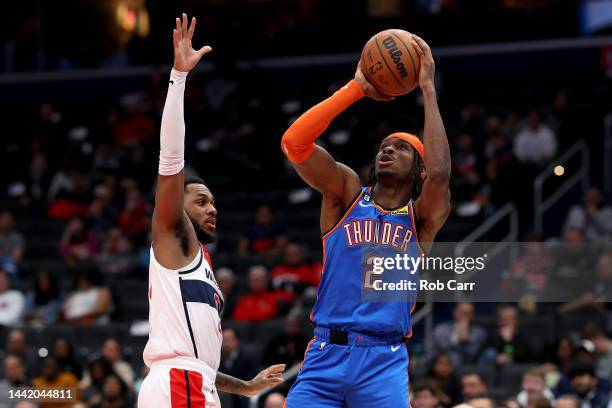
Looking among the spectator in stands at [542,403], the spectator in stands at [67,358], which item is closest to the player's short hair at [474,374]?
the spectator in stands at [542,403]

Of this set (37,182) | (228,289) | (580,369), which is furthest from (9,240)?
(580,369)

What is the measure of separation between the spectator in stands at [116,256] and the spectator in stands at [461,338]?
4702 mm

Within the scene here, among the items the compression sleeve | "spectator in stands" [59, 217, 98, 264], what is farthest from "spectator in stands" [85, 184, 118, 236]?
the compression sleeve

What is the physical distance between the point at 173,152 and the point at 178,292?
2.38ft

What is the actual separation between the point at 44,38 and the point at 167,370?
17.7 m

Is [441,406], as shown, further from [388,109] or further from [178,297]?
[388,109]

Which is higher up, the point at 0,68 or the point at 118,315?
the point at 0,68

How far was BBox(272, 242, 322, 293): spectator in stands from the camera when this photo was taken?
14.1 m

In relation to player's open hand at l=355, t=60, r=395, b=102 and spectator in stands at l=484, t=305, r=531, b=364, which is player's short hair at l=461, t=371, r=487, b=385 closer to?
spectator in stands at l=484, t=305, r=531, b=364

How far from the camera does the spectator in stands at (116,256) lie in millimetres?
15633

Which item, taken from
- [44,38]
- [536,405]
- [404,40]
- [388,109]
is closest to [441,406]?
[536,405]

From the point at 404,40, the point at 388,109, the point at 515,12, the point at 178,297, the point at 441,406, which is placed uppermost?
the point at 515,12

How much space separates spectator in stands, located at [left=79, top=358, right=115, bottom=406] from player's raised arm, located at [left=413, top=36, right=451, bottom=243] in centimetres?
637

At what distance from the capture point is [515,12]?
19.3 metres
